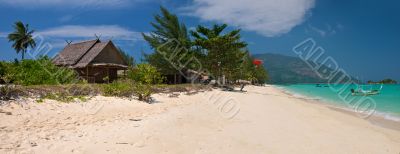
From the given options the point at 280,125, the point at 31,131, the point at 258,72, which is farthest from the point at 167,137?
the point at 258,72

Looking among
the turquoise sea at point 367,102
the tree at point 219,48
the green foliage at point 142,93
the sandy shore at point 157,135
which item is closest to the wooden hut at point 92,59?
the tree at point 219,48

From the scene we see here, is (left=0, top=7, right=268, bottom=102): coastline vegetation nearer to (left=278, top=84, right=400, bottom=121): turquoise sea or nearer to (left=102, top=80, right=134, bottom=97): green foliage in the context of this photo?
(left=102, top=80, right=134, bottom=97): green foliage

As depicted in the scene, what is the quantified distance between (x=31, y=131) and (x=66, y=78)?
28.9 feet

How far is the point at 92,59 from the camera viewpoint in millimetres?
21891

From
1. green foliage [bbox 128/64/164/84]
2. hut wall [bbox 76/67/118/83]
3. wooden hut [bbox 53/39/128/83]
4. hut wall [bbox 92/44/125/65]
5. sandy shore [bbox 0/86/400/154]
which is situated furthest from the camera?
hut wall [bbox 92/44/125/65]

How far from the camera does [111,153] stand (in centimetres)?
425

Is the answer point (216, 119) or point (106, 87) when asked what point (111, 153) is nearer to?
point (216, 119)

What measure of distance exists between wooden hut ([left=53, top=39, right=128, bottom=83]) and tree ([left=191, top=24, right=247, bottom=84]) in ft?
20.7

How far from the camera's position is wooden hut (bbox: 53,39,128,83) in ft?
72.1

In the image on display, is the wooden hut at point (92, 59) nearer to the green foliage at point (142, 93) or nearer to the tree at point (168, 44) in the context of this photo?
the tree at point (168, 44)

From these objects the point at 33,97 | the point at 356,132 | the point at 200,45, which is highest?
the point at 200,45

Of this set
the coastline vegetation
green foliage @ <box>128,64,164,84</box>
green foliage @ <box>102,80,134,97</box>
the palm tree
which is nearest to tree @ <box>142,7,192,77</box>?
the coastline vegetation

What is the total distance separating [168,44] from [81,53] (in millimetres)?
7455

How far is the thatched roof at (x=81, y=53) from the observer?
73.0 feet
